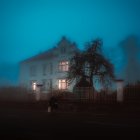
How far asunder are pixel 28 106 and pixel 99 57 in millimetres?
10412

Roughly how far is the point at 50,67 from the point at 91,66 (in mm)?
16632

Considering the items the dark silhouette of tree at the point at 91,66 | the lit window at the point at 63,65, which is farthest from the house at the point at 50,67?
the dark silhouette of tree at the point at 91,66

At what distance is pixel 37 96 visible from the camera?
4184 centimetres

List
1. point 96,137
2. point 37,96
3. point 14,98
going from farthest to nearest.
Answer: point 14,98 < point 37,96 < point 96,137

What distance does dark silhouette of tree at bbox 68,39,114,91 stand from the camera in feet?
143

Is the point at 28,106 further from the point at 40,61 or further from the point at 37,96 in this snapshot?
the point at 40,61

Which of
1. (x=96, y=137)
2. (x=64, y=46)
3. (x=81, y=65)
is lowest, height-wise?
(x=96, y=137)

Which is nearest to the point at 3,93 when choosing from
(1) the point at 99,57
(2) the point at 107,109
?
(1) the point at 99,57

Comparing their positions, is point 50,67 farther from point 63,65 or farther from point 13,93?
point 13,93

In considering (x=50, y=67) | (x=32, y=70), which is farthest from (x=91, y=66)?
(x=32, y=70)

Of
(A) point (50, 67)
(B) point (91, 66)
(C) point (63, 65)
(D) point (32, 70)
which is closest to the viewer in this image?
(B) point (91, 66)

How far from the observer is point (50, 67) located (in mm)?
59594

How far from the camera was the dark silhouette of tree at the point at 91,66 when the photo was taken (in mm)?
43469

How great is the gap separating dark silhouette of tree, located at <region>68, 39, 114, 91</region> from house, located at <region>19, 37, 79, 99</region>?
27.5 feet
